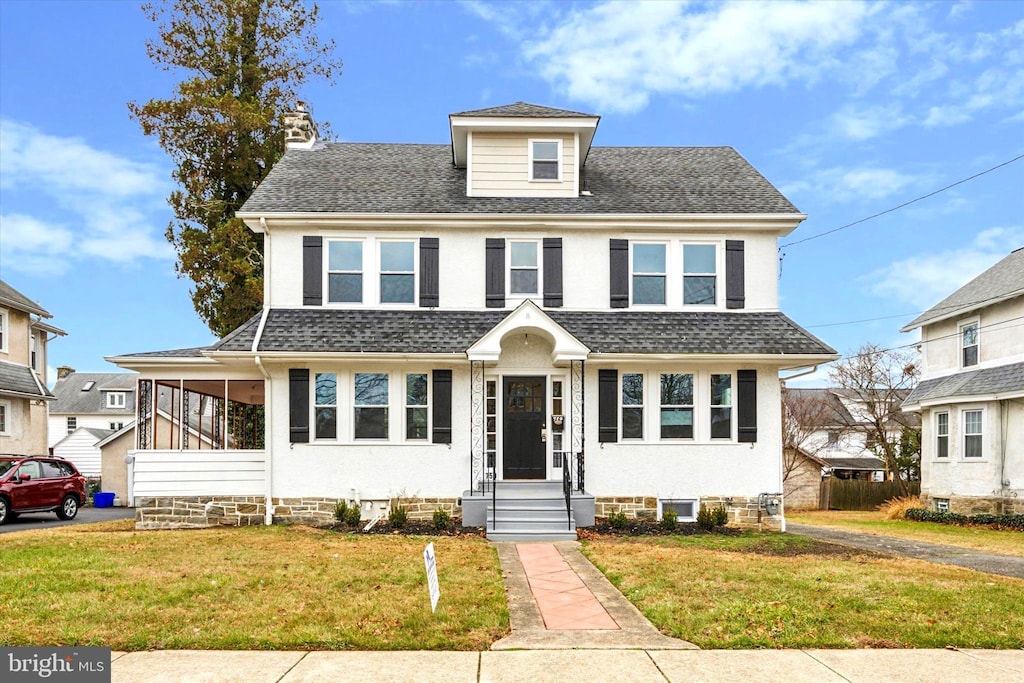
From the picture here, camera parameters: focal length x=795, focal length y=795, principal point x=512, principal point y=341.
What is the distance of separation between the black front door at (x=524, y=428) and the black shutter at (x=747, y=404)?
3907mm

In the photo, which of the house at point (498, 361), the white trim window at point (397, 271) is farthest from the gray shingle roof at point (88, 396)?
the white trim window at point (397, 271)

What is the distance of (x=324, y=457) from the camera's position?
15.7 m

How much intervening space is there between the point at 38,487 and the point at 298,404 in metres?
10.1

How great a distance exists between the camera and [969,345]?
24.7 m

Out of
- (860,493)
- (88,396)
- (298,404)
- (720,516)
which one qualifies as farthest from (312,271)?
(88,396)

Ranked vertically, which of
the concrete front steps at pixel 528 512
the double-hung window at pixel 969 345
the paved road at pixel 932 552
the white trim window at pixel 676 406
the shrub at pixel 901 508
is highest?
the double-hung window at pixel 969 345

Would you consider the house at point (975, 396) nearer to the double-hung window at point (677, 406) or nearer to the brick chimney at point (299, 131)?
the double-hung window at point (677, 406)

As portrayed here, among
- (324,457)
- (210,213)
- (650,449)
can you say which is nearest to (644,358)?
(650,449)

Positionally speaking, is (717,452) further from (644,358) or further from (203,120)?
(203,120)

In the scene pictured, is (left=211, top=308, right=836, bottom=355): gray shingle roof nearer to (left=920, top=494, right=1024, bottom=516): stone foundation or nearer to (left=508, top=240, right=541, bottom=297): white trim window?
(left=508, top=240, right=541, bottom=297): white trim window

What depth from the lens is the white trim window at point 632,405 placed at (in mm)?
15945

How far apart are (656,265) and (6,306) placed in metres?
24.4

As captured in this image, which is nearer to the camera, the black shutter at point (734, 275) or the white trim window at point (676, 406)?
the white trim window at point (676, 406)

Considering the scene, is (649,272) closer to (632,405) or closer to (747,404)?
(632,405)
